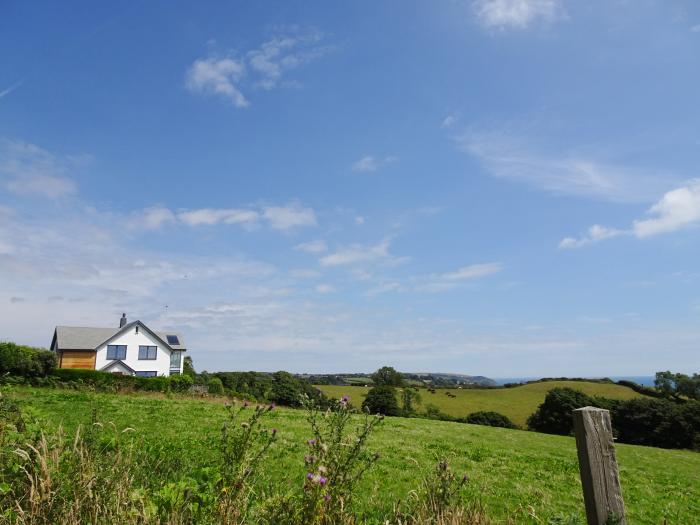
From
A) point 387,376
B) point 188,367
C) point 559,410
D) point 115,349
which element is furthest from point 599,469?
point 387,376

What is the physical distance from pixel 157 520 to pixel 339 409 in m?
1.83

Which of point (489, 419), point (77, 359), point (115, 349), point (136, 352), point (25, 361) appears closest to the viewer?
point (25, 361)

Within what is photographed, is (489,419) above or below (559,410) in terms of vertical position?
below

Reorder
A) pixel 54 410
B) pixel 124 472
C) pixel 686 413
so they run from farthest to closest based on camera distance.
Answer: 1. pixel 686 413
2. pixel 54 410
3. pixel 124 472

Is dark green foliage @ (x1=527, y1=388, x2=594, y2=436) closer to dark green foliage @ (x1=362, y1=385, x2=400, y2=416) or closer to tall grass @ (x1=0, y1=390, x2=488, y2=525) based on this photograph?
dark green foliage @ (x1=362, y1=385, x2=400, y2=416)

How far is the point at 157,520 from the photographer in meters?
3.78

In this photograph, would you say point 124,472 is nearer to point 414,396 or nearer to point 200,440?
point 200,440

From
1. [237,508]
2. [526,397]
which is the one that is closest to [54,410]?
[237,508]

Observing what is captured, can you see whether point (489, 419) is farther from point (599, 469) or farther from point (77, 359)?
point (599, 469)

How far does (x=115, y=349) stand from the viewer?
4962 centimetres

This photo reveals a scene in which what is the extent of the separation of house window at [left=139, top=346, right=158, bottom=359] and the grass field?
2294 centimetres

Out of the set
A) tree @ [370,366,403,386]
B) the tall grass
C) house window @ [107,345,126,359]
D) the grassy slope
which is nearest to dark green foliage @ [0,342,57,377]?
house window @ [107,345,126,359]

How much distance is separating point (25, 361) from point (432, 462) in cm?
3526

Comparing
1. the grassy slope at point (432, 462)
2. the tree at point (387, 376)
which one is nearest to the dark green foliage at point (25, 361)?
the grassy slope at point (432, 462)
